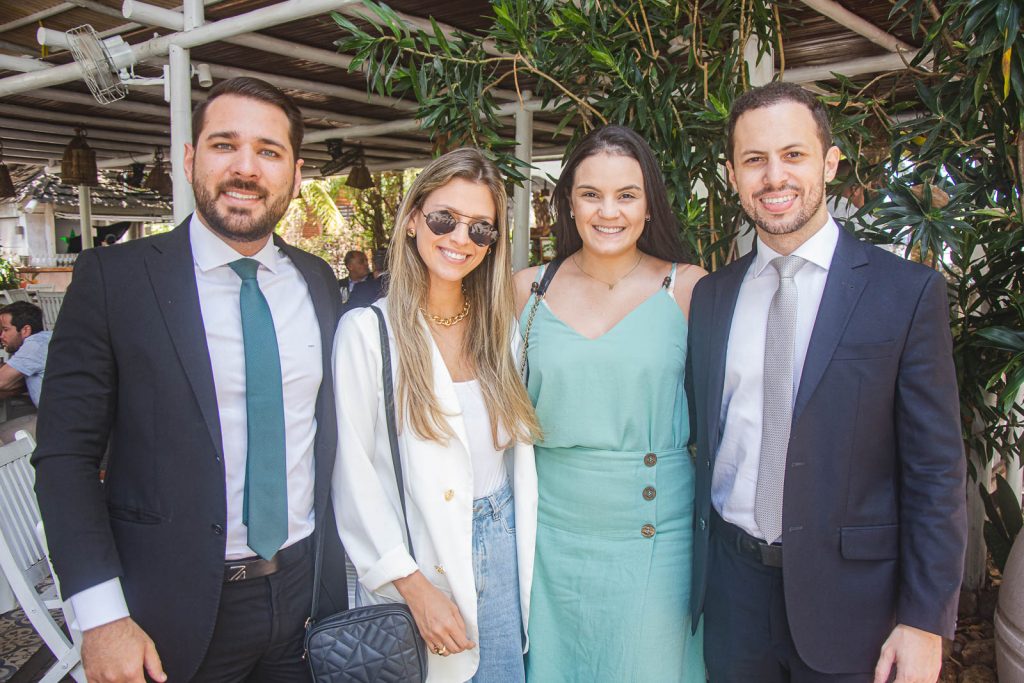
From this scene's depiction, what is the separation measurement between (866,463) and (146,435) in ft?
5.77

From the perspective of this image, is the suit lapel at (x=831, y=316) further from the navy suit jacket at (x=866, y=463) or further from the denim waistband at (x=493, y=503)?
the denim waistband at (x=493, y=503)

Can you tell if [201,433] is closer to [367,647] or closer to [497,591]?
[367,647]

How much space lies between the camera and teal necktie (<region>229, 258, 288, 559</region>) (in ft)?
5.74

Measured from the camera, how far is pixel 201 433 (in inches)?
66.1

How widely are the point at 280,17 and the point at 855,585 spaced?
3.56 m

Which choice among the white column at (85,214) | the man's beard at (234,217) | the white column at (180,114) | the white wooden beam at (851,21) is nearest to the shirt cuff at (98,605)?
the man's beard at (234,217)

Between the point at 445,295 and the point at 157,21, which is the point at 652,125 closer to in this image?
the point at 445,295

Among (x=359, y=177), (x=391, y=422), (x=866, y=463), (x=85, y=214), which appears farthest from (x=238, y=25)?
(x=85, y=214)

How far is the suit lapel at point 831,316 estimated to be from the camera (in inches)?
70.3

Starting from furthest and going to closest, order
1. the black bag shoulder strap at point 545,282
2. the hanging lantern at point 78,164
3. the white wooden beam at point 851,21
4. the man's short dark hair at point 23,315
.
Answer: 1. the hanging lantern at point 78,164
2. the man's short dark hair at point 23,315
3. the white wooden beam at point 851,21
4. the black bag shoulder strap at point 545,282

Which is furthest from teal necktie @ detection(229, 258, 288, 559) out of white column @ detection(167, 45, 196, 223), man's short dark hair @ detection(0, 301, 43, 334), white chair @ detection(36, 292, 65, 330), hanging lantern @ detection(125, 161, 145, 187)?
hanging lantern @ detection(125, 161, 145, 187)

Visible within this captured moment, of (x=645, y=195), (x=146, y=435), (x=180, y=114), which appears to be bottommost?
(x=146, y=435)

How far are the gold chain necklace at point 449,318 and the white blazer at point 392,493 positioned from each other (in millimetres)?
223

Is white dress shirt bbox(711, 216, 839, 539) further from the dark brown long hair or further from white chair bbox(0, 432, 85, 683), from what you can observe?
white chair bbox(0, 432, 85, 683)
